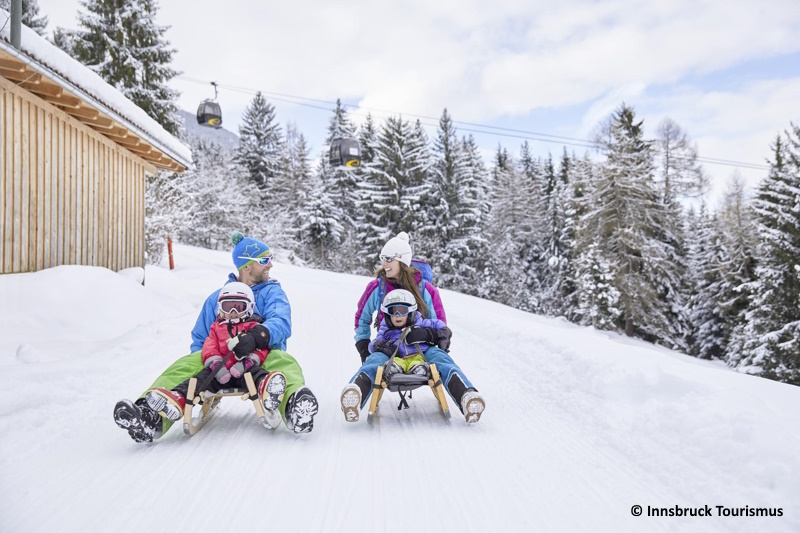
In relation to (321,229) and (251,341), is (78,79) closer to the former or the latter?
(251,341)

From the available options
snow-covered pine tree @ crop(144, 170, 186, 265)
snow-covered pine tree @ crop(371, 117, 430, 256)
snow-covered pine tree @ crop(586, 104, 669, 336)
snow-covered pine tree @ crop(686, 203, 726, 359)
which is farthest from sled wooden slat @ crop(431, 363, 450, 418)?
snow-covered pine tree @ crop(371, 117, 430, 256)

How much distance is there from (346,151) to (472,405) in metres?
14.6

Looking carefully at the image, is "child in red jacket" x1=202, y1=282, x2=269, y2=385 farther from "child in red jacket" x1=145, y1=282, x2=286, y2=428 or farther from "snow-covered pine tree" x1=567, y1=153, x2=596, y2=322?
"snow-covered pine tree" x1=567, y1=153, x2=596, y2=322

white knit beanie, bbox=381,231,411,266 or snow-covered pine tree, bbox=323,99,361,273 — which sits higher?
snow-covered pine tree, bbox=323,99,361,273

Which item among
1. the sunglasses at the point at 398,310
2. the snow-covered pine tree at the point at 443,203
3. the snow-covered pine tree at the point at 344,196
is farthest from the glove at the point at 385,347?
the snow-covered pine tree at the point at 344,196

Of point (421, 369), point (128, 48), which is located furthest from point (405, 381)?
point (128, 48)

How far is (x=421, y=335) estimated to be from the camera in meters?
3.88

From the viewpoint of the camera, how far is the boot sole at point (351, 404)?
3.42 metres

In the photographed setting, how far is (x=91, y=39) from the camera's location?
1553 centimetres

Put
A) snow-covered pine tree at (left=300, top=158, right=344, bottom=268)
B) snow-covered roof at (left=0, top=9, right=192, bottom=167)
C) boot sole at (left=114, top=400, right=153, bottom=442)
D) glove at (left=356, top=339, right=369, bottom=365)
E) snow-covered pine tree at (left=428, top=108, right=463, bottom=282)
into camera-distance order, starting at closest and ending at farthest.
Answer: boot sole at (left=114, top=400, right=153, bottom=442) → glove at (left=356, top=339, right=369, bottom=365) → snow-covered roof at (left=0, top=9, right=192, bottom=167) → snow-covered pine tree at (left=428, top=108, right=463, bottom=282) → snow-covered pine tree at (left=300, top=158, right=344, bottom=268)

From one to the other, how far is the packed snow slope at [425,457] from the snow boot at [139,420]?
119mm

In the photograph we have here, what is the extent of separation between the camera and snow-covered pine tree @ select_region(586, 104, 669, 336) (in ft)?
79.5

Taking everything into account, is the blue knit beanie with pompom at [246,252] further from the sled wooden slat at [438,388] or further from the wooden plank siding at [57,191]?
the wooden plank siding at [57,191]

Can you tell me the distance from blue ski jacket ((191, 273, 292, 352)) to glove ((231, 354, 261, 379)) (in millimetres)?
199
